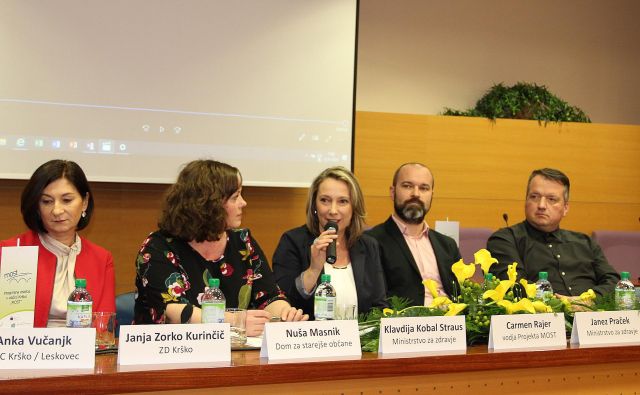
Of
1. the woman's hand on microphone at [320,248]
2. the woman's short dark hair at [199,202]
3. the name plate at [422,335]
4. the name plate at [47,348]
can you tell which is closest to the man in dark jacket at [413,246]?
the woman's hand on microphone at [320,248]

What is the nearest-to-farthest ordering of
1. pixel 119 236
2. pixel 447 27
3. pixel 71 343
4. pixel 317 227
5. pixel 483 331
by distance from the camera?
pixel 71 343 → pixel 483 331 → pixel 317 227 → pixel 119 236 → pixel 447 27

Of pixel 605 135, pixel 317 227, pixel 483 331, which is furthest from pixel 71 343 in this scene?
pixel 605 135

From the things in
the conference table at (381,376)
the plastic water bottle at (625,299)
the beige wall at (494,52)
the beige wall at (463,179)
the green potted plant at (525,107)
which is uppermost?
the beige wall at (494,52)

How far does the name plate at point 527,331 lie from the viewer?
6.95ft

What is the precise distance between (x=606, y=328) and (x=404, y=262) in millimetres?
1369

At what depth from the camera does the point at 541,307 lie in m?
2.25

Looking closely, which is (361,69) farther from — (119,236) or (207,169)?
(207,169)

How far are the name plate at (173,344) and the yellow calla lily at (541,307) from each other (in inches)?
36.7

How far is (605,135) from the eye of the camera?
6.20 meters

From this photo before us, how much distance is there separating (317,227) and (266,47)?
6.39 feet

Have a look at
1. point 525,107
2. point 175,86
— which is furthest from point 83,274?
point 525,107

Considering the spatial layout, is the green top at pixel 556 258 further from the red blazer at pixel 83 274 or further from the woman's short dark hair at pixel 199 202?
the red blazer at pixel 83 274

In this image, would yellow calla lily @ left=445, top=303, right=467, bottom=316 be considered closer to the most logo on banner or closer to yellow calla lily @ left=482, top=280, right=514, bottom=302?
yellow calla lily @ left=482, top=280, right=514, bottom=302

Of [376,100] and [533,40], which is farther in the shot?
[533,40]
